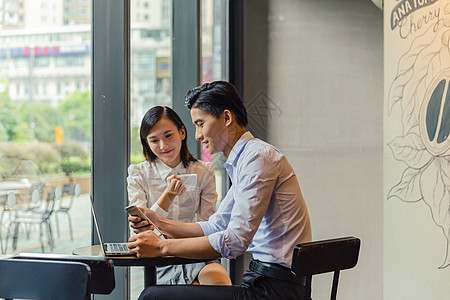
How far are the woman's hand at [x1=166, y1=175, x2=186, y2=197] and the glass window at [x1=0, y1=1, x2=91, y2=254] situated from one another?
0.40 meters

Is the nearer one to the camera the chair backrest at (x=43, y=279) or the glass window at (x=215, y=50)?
the chair backrest at (x=43, y=279)

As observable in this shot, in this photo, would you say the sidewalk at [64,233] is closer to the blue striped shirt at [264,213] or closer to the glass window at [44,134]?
the glass window at [44,134]

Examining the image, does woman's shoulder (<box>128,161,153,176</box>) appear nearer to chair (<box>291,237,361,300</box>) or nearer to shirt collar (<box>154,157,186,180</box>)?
shirt collar (<box>154,157,186,180</box>)

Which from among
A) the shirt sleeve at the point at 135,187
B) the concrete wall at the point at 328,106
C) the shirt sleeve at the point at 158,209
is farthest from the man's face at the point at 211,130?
the concrete wall at the point at 328,106

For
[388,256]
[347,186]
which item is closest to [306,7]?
[347,186]

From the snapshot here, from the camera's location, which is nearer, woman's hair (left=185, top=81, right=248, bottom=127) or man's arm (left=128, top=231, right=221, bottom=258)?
man's arm (left=128, top=231, right=221, bottom=258)

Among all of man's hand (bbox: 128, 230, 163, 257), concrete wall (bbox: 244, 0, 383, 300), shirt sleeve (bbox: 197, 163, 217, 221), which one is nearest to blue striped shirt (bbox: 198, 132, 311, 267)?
man's hand (bbox: 128, 230, 163, 257)

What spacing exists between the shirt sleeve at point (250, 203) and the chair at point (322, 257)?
315 mm

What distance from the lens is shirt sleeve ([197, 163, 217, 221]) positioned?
3.09 m

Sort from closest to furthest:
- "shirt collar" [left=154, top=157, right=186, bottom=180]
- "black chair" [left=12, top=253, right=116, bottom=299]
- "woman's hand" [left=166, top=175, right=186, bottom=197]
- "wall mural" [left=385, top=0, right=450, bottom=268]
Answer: "black chair" [left=12, top=253, right=116, bottom=299] < "woman's hand" [left=166, top=175, right=186, bottom=197] < "shirt collar" [left=154, top=157, right=186, bottom=180] < "wall mural" [left=385, top=0, right=450, bottom=268]

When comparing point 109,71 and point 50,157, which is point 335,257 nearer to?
point 50,157

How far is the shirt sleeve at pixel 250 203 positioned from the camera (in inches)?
87.4

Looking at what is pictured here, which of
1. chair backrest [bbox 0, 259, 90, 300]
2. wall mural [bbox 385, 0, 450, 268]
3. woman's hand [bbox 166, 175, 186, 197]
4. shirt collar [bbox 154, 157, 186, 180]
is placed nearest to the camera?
chair backrest [bbox 0, 259, 90, 300]

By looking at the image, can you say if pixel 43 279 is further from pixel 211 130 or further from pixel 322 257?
pixel 211 130
